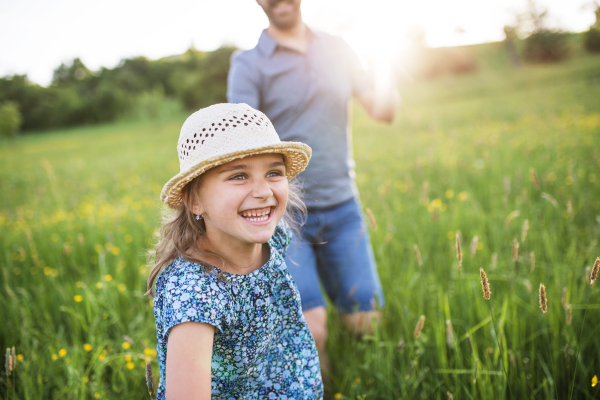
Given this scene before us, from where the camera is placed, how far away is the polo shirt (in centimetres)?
189

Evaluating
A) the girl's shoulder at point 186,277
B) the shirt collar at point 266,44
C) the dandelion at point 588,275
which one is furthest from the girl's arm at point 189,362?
the shirt collar at point 266,44

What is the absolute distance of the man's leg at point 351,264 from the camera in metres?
2.03

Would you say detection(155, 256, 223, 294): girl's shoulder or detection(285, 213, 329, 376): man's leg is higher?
detection(155, 256, 223, 294): girl's shoulder

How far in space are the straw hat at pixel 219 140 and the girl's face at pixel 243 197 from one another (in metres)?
0.05

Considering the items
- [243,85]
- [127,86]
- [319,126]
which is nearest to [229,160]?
[243,85]

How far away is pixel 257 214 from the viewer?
116 centimetres

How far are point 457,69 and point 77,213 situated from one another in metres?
39.7

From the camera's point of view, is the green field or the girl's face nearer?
the girl's face

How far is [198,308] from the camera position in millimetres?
994

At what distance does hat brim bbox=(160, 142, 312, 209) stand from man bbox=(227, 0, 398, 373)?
0.51 meters

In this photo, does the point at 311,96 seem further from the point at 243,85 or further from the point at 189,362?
the point at 189,362

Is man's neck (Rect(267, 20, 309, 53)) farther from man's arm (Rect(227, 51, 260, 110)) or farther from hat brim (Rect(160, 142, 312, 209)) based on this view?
hat brim (Rect(160, 142, 312, 209))

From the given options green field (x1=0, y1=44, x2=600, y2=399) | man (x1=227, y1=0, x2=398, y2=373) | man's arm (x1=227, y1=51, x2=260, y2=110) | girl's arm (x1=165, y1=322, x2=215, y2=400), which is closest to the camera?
girl's arm (x1=165, y1=322, x2=215, y2=400)

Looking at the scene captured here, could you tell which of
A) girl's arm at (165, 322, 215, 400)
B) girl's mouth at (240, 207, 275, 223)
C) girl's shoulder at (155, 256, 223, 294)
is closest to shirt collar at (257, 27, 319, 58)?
girl's mouth at (240, 207, 275, 223)
